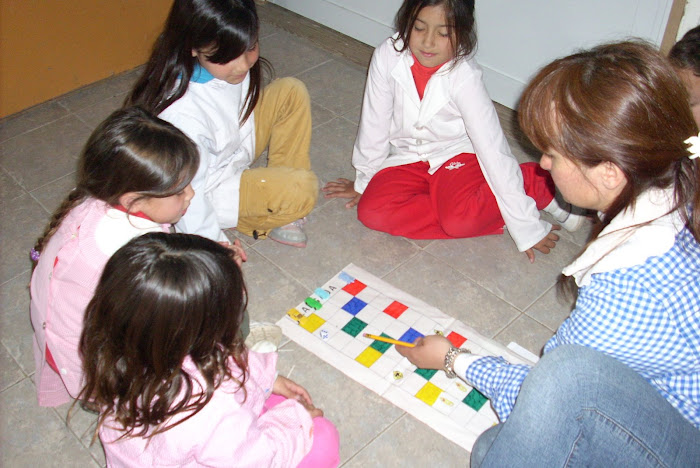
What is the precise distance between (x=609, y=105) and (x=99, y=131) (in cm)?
82

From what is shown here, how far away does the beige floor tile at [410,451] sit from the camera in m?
1.20

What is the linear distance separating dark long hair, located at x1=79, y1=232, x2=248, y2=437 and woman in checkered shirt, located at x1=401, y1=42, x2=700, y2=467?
440 millimetres

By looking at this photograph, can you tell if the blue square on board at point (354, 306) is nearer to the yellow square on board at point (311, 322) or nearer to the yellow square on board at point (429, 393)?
the yellow square on board at point (311, 322)

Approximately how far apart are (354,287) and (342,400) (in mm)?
300

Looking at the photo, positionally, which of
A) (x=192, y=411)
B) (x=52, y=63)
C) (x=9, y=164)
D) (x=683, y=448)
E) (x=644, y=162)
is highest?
(x=644, y=162)

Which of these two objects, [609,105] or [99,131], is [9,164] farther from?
[609,105]

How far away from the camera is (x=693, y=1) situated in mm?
1635

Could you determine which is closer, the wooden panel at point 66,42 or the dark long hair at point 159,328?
the dark long hair at point 159,328

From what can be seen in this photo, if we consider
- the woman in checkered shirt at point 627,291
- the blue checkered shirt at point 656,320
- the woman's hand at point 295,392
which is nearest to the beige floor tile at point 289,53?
the woman's hand at point 295,392

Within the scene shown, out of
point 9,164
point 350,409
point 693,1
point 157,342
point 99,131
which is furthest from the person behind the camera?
point 9,164

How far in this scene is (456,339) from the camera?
1391 millimetres

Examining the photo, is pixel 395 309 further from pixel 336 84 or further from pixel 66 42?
pixel 66 42

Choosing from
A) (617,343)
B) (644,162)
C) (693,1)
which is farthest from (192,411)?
(693,1)

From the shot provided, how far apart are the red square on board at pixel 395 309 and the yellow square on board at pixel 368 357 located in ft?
0.36
